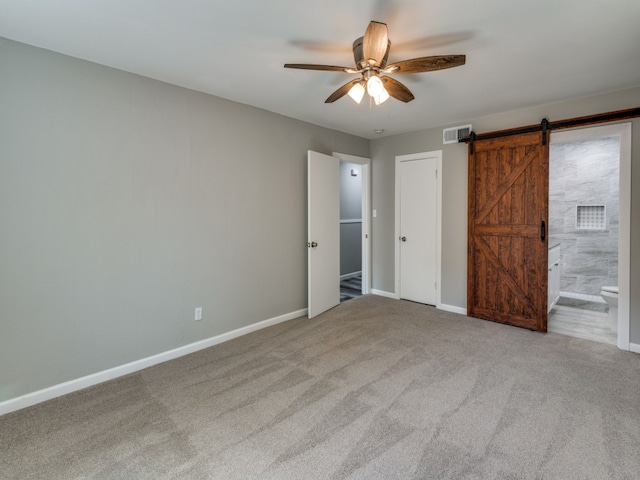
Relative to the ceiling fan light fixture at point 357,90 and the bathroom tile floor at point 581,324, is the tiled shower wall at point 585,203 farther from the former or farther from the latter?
the ceiling fan light fixture at point 357,90

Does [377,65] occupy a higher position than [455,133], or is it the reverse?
[455,133]

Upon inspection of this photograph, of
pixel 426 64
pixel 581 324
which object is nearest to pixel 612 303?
pixel 581 324

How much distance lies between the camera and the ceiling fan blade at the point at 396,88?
228cm

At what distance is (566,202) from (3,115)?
6.79 meters

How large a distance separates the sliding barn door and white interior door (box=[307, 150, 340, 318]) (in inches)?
68.8

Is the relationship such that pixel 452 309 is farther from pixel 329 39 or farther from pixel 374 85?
pixel 329 39

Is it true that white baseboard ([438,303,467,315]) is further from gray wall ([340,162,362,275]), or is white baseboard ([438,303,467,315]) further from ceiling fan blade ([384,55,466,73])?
ceiling fan blade ([384,55,466,73])

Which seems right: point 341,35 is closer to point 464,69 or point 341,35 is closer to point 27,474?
point 464,69

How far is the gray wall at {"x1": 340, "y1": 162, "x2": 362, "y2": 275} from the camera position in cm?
645

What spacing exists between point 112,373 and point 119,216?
1279 millimetres

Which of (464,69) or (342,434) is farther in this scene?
(464,69)

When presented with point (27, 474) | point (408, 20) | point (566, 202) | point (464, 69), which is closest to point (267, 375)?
point (27, 474)

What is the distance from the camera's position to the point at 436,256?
14.8ft

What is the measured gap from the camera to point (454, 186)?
4270mm
